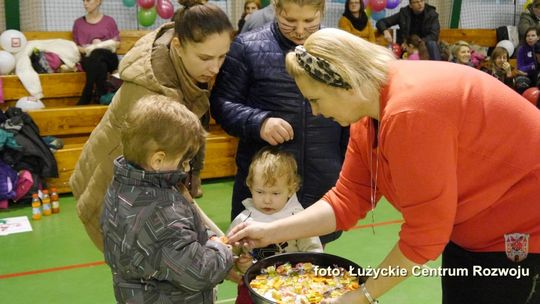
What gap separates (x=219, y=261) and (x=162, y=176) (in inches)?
11.7

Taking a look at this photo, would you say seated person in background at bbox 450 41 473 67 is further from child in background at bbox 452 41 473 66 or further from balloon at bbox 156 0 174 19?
balloon at bbox 156 0 174 19

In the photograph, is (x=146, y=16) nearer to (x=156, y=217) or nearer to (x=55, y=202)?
(x=55, y=202)

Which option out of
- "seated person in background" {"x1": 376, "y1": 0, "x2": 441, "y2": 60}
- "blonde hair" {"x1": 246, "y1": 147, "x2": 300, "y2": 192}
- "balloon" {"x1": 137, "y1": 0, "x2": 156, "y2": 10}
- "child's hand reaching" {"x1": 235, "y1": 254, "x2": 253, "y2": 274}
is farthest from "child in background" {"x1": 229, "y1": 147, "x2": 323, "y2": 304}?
"seated person in background" {"x1": 376, "y1": 0, "x2": 441, "y2": 60}

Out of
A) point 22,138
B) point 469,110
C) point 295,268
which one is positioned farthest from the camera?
point 22,138

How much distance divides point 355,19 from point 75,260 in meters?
5.45

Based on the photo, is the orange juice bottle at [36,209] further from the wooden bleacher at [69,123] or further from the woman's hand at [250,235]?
the woman's hand at [250,235]

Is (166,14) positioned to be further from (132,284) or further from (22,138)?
(132,284)

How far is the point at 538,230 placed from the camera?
1664 mm

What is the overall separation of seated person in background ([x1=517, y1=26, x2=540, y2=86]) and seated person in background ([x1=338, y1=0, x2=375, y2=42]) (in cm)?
250

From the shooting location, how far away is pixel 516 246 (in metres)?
1.68

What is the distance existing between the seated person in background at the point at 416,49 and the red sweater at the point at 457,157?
699cm

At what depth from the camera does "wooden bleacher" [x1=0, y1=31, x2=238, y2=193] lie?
5656mm

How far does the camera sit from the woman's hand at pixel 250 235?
6.57ft

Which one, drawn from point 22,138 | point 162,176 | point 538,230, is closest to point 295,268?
point 162,176
